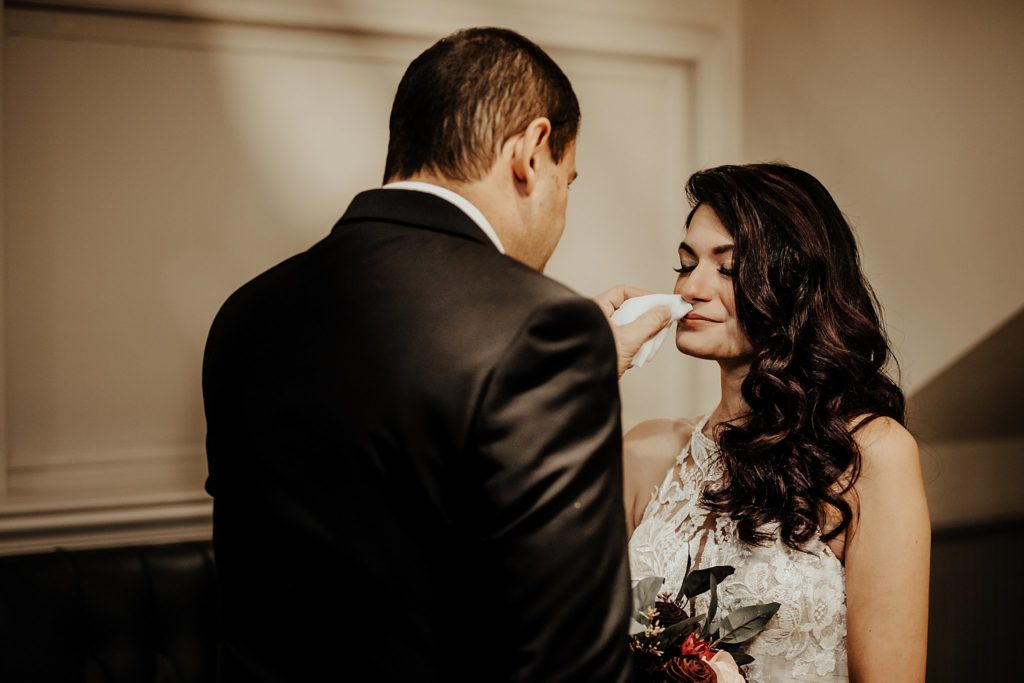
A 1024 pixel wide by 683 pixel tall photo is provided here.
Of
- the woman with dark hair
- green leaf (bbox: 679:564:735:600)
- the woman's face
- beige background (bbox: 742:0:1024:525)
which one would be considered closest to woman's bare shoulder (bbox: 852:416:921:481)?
the woman with dark hair

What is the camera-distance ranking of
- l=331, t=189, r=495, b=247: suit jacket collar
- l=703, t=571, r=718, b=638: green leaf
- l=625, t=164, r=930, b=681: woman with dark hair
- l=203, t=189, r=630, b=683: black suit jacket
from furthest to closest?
l=625, t=164, r=930, b=681: woman with dark hair
l=703, t=571, r=718, b=638: green leaf
l=331, t=189, r=495, b=247: suit jacket collar
l=203, t=189, r=630, b=683: black suit jacket

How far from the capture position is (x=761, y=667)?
71.7 inches

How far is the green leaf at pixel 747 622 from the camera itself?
1.64 m

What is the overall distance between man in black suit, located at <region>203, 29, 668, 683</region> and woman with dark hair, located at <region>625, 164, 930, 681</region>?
88cm

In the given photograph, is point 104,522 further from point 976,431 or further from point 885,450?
point 976,431

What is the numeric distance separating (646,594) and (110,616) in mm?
1211

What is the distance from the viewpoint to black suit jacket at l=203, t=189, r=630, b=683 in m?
0.96

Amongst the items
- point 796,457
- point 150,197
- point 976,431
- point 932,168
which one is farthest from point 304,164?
point 976,431

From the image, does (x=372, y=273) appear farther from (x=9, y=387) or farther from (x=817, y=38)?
(x=817, y=38)

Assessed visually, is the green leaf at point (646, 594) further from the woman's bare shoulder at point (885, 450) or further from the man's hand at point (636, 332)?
the woman's bare shoulder at point (885, 450)

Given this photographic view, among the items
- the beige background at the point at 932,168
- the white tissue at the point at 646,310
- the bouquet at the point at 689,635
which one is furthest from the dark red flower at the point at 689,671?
the beige background at the point at 932,168

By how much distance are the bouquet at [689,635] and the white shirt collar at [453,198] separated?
2.40ft

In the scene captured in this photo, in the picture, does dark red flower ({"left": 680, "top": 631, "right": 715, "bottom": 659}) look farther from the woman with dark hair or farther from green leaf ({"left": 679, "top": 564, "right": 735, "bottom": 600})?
the woman with dark hair

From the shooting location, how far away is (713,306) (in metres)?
1.94
